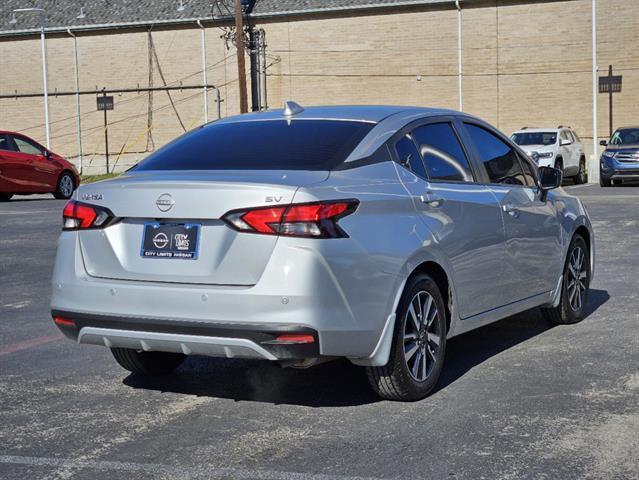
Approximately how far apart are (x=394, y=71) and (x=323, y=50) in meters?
3.40

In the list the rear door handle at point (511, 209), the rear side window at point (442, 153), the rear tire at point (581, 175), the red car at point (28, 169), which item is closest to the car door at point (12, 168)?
the red car at point (28, 169)

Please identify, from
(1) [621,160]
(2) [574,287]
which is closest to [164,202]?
(2) [574,287]

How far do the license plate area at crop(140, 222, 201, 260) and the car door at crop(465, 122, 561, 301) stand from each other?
7.92ft

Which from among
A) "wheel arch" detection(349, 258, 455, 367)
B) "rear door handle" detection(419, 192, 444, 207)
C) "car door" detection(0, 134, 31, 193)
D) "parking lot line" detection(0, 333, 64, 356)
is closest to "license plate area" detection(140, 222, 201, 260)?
"wheel arch" detection(349, 258, 455, 367)

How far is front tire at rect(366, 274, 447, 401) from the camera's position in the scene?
18.6ft

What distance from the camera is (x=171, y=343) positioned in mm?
5328

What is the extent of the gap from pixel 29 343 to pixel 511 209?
3.61 m

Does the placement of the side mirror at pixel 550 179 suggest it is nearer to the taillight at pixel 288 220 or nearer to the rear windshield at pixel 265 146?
the rear windshield at pixel 265 146

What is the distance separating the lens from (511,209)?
23.2 ft

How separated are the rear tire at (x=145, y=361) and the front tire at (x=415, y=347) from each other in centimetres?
152

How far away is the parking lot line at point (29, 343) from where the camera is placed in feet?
24.7

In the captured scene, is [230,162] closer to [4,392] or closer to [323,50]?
[4,392]

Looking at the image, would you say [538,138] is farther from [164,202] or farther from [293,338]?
[293,338]

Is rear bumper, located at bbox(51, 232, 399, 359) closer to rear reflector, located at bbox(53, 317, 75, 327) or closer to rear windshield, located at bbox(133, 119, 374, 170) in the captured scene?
rear reflector, located at bbox(53, 317, 75, 327)
